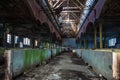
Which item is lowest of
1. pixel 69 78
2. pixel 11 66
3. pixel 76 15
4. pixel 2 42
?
pixel 69 78

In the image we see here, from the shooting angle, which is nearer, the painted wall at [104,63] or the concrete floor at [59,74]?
the painted wall at [104,63]

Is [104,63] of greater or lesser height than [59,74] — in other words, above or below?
above

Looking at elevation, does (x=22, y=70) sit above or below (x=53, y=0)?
below

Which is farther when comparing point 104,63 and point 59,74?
point 59,74

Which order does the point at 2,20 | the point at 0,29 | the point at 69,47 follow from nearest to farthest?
the point at 2,20 < the point at 0,29 < the point at 69,47

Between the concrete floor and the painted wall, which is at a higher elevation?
the painted wall

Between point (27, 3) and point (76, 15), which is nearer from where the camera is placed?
point (27, 3)

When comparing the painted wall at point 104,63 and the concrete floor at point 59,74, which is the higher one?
the painted wall at point 104,63

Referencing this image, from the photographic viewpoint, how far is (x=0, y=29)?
1464 centimetres

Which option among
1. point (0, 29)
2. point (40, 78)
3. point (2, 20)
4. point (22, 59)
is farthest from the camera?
point (0, 29)

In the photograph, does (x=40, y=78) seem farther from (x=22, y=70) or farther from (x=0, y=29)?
(x=0, y=29)

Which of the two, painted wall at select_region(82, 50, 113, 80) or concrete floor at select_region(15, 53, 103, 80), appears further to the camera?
concrete floor at select_region(15, 53, 103, 80)

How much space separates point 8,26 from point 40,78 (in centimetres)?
986

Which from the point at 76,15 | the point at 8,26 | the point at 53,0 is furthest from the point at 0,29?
the point at 76,15
